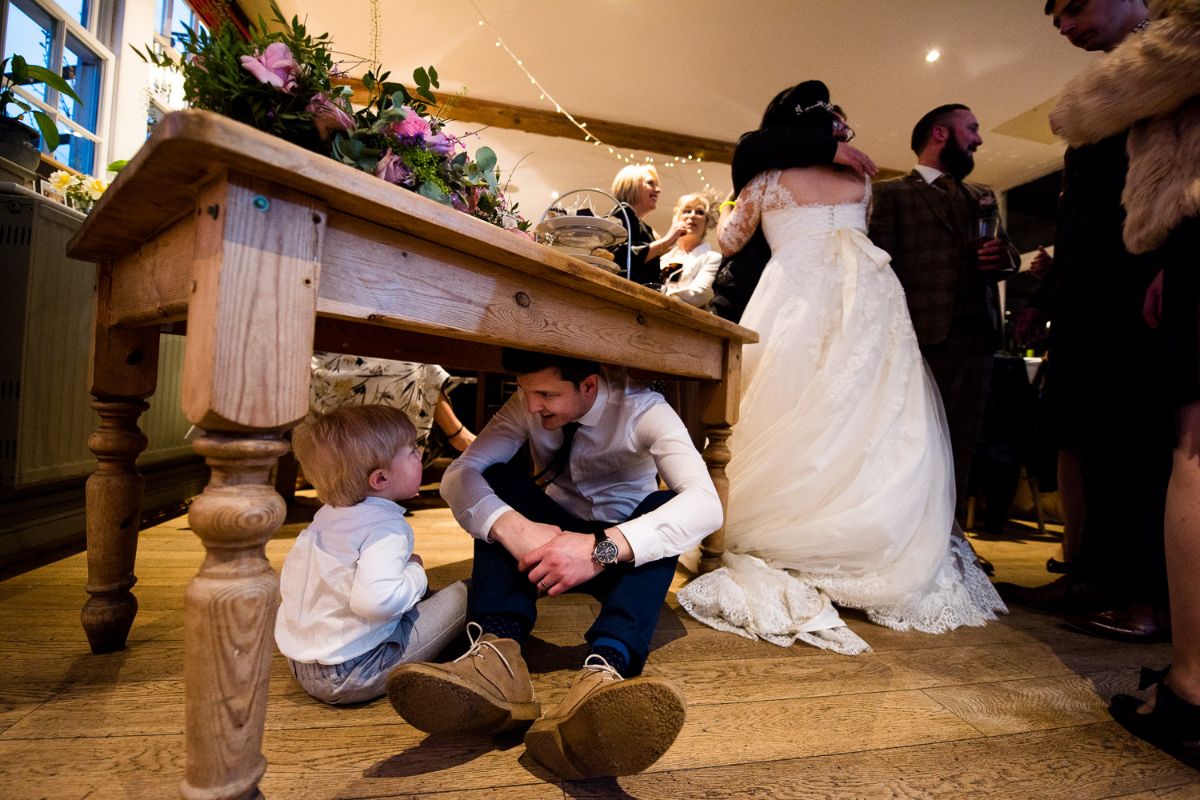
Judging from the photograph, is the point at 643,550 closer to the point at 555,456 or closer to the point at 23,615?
the point at 555,456

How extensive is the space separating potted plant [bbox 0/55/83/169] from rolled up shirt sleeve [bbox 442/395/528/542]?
1.38 m

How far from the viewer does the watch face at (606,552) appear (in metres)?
0.91

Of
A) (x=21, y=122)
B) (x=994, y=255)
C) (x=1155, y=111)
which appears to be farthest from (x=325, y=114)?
(x=994, y=255)

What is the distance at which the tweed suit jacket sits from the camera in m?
1.80

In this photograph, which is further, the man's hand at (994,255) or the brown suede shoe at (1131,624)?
the man's hand at (994,255)

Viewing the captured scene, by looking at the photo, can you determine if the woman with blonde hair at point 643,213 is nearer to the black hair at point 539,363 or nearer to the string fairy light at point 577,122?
the string fairy light at point 577,122

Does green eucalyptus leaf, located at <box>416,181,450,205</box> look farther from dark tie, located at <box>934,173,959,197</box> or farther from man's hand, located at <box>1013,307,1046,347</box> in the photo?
man's hand, located at <box>1013,307,1046,347</box>

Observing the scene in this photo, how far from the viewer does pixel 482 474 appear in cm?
Answer: 115

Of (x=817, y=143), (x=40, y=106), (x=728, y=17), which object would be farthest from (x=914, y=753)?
(x=728, y=17)

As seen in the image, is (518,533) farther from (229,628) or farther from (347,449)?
(229,628)

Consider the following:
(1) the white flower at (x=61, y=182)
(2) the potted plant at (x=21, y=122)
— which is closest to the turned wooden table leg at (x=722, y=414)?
(2) the potted plant at (x=21, y=122)

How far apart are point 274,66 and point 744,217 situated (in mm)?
1413

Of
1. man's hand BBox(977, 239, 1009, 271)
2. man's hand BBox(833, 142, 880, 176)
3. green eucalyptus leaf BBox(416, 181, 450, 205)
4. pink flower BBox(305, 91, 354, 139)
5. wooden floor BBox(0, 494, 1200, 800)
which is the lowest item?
wooden floor BBox(0, 494, 1200, 800)

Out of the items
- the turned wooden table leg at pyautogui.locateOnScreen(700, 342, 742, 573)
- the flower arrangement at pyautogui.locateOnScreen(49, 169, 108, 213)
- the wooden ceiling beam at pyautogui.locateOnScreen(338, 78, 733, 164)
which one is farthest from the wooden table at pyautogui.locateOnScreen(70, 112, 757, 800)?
the wooden ceiling beam at pyautogui.locateOnScreen(338, 78, 733, 164)
